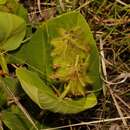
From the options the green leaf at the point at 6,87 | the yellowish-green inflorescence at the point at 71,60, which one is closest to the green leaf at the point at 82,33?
the yellowish-green inflorescence at the point at 71,60

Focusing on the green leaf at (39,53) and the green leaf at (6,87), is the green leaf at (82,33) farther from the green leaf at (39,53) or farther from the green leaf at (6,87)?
the green leaf at (6,87)

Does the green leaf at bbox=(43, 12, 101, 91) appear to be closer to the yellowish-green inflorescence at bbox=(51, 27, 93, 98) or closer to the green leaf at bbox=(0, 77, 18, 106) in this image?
the yellowish-green inflorescence at bbox=(51, 27, 93, 98)

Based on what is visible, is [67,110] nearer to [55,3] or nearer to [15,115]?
[15,115]

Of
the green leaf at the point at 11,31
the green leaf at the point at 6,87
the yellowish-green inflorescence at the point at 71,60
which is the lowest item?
the green leaf at the point at 6,87

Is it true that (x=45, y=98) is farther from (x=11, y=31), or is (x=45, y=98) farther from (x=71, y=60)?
(x=11, y=31)

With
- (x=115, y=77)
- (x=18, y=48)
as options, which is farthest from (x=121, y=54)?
(x=18, y=48)

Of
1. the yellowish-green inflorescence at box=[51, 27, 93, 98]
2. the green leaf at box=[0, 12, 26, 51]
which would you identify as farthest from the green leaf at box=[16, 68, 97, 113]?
the green leaf at box=[0, 12, 26, 51]

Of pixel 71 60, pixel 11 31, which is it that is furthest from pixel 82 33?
pixel 11 31

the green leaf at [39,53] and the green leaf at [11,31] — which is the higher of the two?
the green leaf at [11,31]
